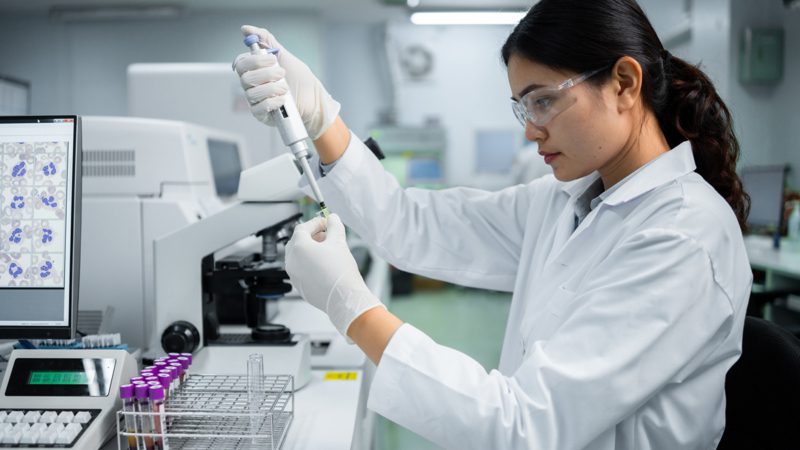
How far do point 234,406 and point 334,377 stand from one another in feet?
1.18

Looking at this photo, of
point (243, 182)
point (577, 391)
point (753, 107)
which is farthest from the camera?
point (753, 107)

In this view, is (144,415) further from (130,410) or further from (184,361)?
(184,361)

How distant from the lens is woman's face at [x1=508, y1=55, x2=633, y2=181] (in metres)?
0.93

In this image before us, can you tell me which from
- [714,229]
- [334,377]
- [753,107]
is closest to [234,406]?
[334,377]

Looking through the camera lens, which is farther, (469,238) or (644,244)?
(469,238)

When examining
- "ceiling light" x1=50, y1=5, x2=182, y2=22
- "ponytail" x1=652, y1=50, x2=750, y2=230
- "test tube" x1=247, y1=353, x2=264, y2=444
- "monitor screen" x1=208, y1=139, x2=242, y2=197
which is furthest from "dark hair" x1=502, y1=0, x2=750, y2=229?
"ceiling light" x1=50, y1=5, x2=182, y2=22

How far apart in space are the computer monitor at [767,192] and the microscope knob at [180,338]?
307 cm

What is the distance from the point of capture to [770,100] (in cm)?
480

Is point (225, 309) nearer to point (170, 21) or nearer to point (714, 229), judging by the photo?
point (714, 229)

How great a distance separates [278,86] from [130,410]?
58cm

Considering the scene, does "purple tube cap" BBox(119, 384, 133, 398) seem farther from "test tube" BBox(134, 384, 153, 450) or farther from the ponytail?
the ponytail

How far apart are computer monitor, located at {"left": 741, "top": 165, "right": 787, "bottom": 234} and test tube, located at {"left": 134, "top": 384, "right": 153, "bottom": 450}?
10.8 feet

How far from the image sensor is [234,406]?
93 centimetres

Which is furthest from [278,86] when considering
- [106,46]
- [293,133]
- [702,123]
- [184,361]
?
[106,46]
